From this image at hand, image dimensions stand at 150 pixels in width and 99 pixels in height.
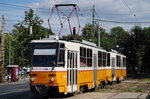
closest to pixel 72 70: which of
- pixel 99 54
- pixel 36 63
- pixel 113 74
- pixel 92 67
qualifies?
pixel 36 63

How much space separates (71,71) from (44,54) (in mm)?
1892

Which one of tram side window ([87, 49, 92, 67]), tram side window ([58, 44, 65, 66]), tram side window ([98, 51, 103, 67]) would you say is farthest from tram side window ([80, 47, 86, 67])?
tram side window ([98, 51, 103, 67])

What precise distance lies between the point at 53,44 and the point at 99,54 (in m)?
7.12

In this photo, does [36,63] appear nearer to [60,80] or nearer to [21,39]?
[60,80]

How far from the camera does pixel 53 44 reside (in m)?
14.3

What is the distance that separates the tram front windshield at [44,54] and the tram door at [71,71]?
1024 millimetres

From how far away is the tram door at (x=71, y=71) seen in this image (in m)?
14.9

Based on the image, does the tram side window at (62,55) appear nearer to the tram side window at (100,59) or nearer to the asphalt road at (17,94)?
the asphalt road at (17,94)

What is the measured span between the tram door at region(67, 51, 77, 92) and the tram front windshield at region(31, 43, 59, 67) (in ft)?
3.36

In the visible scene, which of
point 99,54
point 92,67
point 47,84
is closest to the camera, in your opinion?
point 47,84

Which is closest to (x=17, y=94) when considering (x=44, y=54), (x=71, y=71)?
(x=71, y=71)

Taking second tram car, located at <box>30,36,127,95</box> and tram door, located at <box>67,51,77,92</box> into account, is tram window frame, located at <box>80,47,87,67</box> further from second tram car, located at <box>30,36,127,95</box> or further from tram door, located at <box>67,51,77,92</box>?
tram door, located at <box>67,51,77,92</box>

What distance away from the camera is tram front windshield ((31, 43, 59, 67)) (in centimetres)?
1412

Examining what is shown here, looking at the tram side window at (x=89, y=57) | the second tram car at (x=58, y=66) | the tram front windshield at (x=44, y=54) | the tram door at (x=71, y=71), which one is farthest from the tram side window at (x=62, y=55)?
the tram side window at (x=89, y=57)
